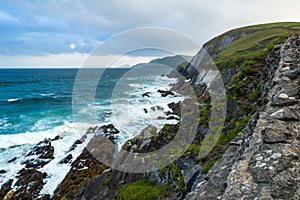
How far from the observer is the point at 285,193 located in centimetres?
349

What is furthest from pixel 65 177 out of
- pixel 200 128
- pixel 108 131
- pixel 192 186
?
pixel 192 186

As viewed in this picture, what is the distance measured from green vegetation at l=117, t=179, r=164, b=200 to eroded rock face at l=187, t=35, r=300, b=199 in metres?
2.51

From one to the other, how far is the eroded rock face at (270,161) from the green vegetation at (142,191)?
2.51m

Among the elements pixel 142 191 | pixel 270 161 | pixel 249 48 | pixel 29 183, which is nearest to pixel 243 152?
pixel 270 161

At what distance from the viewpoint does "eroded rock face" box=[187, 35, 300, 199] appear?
3652 millimetres

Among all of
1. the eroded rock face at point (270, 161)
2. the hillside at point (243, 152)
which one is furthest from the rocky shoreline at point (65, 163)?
the eroded rock face at point (270, 161)

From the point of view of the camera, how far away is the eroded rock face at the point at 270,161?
3652 millimetres

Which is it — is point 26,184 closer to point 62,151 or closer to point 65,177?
point 65,177

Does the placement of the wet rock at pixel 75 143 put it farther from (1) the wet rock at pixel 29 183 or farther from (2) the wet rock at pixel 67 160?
(1) the wet rock at pixel 29 183

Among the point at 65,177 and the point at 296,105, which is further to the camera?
the point at 65,177

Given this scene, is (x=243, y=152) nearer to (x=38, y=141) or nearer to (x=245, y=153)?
(x=245, y=153)

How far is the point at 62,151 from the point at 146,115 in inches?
393

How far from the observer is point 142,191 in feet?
27.5

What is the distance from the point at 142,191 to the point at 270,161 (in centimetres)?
535
